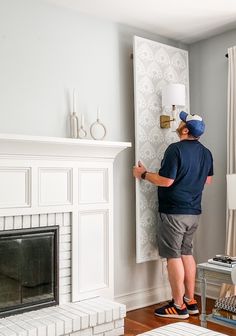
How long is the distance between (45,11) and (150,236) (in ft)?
6.79

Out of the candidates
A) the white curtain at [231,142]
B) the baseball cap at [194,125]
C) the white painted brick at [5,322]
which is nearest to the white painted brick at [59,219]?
the white painted brick at [5,322]

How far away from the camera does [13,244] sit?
2760 millimetres

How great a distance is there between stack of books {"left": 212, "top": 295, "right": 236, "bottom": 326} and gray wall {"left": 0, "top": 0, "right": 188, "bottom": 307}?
87 cm

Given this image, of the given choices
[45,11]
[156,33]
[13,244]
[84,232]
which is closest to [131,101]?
[156,33]

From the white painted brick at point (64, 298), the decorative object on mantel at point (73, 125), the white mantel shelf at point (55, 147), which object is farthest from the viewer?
the decorative object on mantel at point (73, 125)

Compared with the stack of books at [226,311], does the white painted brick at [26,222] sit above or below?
above

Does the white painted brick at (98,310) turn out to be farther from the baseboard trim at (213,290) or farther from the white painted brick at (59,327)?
the baseboard trim at (213,290)

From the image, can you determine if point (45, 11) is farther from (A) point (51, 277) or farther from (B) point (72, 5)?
(A) point (51, 277)

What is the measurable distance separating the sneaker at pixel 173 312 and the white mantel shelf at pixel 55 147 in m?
1.34

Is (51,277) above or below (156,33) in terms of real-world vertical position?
below

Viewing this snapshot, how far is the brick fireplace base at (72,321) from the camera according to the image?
2.47m

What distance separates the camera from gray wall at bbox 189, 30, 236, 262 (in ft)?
12.3

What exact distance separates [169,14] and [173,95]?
2.22 feet

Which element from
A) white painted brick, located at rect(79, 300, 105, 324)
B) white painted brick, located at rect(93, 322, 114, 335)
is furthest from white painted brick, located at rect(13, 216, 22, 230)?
white painted brick, located at rect(93, 322, 114, 335)
